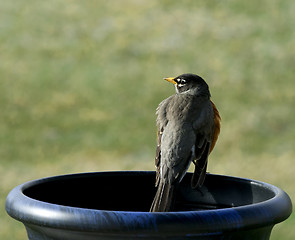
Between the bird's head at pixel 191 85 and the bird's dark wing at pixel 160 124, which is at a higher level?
the bird's head at pixel 191 85

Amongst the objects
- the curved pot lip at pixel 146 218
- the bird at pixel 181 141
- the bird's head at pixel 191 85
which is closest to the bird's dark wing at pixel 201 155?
the bird at pixel 181 141

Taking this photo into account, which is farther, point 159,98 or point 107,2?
point 107,2

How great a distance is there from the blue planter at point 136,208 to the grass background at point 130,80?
497cm

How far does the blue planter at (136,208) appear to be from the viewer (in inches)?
91.2

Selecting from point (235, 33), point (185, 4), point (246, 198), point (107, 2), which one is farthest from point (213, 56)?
point (246, 198)

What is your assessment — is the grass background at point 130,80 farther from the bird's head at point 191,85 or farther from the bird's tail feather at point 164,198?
the bird's tail feather at point 164,198

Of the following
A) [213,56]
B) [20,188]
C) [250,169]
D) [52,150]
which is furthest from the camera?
[213,56]

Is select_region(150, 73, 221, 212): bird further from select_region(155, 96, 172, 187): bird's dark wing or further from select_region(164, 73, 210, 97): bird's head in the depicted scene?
select_region(164, 73, 210, 97): bird's head

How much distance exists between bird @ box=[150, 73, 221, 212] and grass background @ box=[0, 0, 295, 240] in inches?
185

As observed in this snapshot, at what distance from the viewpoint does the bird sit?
10.8ft

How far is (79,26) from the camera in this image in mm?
16812

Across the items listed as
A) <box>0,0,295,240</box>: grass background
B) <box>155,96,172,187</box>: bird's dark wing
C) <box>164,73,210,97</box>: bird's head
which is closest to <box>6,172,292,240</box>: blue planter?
<box>155,96,172,187</box>: bird's dark wing

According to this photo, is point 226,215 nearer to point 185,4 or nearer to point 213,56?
point 213,56

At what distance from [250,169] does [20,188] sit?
7930mm
